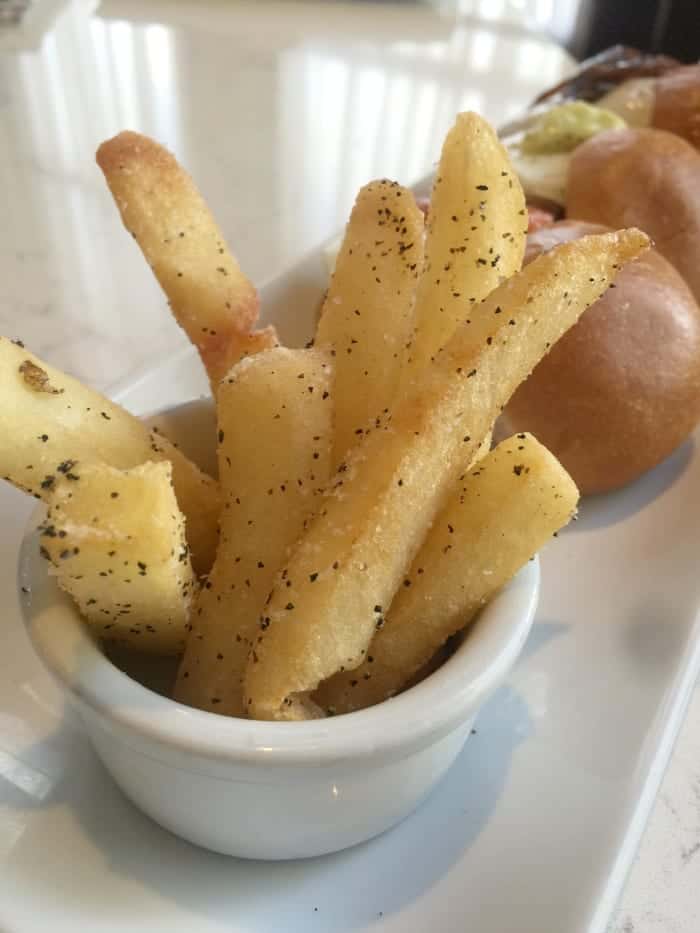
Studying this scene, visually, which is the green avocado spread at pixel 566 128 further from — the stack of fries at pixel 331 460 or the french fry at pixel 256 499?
the french fry at pixel 256 499

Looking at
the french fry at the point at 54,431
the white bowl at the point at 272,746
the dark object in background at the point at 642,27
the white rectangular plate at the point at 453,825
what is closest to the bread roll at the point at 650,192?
the white rectangular plate at the point at 453,825

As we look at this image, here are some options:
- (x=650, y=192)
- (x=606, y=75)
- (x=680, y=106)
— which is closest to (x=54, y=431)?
(x=650, y=192)

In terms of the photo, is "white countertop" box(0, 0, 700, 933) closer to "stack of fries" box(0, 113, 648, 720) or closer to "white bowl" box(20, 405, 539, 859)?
"white bowl" box(20, 405, 539, 859)

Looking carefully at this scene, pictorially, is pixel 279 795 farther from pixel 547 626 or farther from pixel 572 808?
pixel 547 626

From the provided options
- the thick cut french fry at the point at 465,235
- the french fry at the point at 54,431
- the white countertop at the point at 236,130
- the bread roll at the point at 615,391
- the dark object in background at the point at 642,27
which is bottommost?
the white countertop at the point at 236,130

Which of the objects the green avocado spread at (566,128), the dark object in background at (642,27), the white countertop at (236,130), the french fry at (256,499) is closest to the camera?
the french fry at (256,499)

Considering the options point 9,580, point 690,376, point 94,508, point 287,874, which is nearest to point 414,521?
point 94,508

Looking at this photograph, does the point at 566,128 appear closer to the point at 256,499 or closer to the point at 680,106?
the point at 680,106
